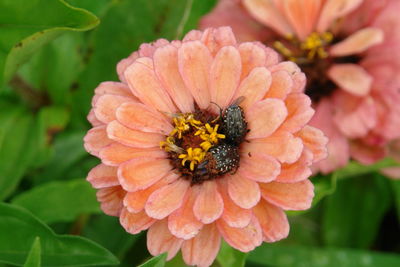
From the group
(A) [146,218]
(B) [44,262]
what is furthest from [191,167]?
(B) [44,262]

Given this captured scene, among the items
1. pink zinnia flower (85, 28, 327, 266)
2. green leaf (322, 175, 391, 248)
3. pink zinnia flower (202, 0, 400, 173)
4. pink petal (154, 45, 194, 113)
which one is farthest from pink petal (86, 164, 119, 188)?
green leaf (322, 175, 391, 248)

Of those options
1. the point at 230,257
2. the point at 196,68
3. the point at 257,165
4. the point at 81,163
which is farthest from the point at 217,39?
the point at 81,163

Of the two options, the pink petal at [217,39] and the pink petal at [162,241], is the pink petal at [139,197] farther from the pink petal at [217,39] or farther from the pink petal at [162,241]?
the pink petal at [217,39]

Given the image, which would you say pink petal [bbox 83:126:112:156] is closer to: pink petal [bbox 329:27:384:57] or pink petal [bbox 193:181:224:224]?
pink petal [bbox 193:181:224:224]

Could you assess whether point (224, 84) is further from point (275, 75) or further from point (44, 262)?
point (44, 262)

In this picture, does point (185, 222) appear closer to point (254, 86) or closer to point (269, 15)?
point (254, 86)

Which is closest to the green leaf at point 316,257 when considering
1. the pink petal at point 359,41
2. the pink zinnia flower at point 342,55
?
the pink zinnia flower at point 342,55

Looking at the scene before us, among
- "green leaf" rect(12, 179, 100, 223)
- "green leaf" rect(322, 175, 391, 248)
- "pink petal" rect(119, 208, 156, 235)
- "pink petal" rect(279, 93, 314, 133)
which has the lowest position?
"green leaf" rect(322, 175, 391, 248)
